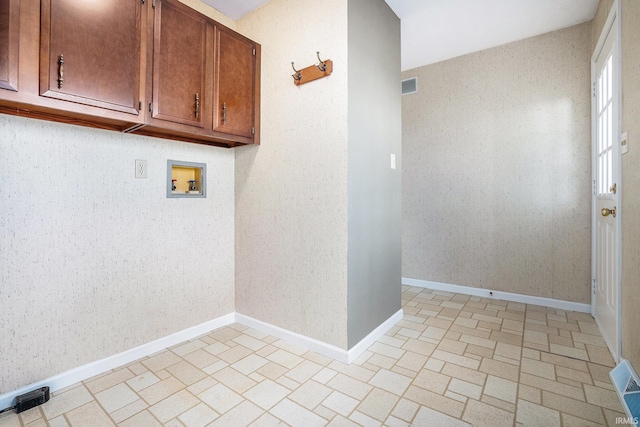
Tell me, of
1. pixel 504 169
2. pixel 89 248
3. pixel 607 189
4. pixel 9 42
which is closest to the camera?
pixel 9 42

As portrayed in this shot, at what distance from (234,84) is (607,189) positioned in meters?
3.04

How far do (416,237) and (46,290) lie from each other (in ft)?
11.6

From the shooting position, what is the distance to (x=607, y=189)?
7.84 feet

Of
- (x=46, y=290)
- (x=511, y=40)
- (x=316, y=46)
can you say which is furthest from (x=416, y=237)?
(x=46, y=290)

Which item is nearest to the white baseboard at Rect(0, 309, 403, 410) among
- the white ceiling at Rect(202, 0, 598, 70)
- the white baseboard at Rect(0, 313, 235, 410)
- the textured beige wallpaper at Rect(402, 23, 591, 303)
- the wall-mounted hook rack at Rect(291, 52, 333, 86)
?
the white baseboard at Rect(0, 313, 235, 410)

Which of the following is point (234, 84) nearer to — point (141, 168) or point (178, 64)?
point (178, 64)

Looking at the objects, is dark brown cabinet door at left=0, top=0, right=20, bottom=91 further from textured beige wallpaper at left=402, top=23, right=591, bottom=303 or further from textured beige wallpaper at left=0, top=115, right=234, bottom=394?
textured beige wallpaper at left=402, top=23, right=591, bottom=303

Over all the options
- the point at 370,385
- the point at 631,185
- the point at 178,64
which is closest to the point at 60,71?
the point at 178,64

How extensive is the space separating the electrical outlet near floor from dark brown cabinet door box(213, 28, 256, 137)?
56cm

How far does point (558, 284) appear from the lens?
120 inches

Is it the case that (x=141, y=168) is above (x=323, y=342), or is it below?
above

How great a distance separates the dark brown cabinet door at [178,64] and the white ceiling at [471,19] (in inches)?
23.1

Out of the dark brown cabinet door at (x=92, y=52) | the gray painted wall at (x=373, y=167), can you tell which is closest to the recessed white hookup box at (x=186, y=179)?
the dark brown cabinet door at (x=92, y=52)

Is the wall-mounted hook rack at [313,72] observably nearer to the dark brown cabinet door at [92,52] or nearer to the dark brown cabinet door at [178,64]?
the dark brown cabinet door at [178,64]
